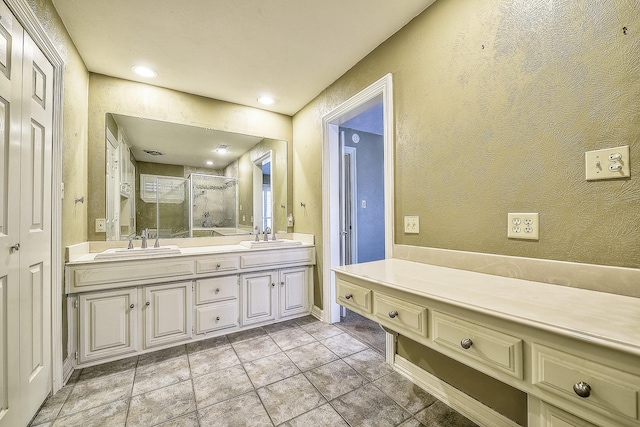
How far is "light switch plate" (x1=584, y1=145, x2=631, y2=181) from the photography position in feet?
3.13

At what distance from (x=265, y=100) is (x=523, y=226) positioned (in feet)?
8.30

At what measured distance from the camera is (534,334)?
734mm

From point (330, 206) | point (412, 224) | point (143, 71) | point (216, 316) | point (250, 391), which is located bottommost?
point (250, 391)

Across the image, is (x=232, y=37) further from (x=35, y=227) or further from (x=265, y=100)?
(x=35, y=227)

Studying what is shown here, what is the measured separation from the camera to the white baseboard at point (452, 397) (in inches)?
51.1

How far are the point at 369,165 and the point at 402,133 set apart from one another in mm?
1781

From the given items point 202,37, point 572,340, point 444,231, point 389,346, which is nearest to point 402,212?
point 444,231

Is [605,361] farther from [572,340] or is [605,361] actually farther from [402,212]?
[402,212]

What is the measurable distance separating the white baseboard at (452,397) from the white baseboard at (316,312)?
1.06 m

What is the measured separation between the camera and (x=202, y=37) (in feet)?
6.10

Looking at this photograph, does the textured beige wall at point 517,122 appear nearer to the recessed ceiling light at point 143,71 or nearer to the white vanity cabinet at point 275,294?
the white vanity cabinet at point 275,294

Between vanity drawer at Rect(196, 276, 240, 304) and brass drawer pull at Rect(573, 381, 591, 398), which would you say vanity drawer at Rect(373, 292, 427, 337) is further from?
vanity drawer at Rect(196, 276, 240, 304)

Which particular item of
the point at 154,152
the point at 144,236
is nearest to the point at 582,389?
the point at 144,236

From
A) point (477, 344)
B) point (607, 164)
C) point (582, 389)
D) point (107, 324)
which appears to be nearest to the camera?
point (582, 389)
